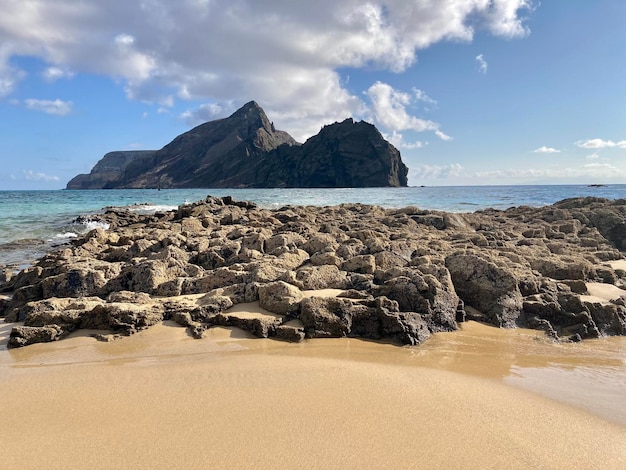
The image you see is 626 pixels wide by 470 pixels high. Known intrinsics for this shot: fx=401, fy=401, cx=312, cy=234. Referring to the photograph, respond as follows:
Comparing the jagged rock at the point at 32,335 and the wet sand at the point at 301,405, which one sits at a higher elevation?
the jagged rock at the point at 32,335

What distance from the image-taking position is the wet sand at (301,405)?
2945mm

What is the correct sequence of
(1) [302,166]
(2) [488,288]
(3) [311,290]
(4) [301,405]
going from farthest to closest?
Answer: (1) [302,166]
(3) [311,290]
(2) [488,288]
(4) [301,405]

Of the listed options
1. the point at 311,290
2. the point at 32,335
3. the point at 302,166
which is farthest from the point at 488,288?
the point at 302,166

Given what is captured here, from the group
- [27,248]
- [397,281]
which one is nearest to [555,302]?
[397,281]

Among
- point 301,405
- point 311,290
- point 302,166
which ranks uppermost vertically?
point 302,166

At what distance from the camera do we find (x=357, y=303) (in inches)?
225

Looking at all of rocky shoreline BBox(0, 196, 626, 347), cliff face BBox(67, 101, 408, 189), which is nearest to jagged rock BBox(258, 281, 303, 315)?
rocky shoreline BBox(0, 196, 626, 347)

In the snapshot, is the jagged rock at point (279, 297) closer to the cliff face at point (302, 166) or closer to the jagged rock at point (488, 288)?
the jagged rock at point (488, 288)

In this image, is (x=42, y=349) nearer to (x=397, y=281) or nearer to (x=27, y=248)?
(x=397, y=281)

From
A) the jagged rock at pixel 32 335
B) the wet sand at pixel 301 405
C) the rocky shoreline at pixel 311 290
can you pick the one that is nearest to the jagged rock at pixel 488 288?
the rocky shoreline at pixel 311 290

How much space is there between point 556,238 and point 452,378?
10332 millimetres

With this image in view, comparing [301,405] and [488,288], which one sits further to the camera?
[488,288]

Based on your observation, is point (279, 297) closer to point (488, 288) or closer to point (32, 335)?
point (32, 335)

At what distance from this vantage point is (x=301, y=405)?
3592 millimetres
